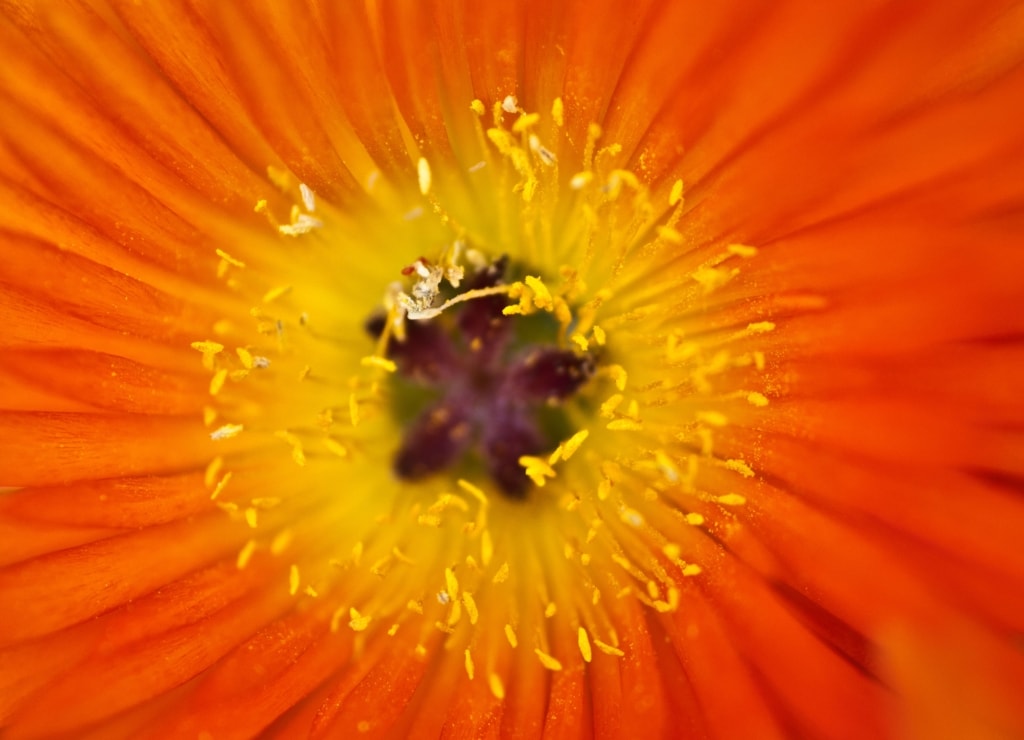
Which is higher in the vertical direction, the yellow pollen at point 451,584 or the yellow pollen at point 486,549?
the yellow pollen at point 486,549

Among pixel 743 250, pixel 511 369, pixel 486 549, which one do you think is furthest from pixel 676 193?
pixel 486 549

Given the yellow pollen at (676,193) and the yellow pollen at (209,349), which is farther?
the yellow pollen at (209,349)

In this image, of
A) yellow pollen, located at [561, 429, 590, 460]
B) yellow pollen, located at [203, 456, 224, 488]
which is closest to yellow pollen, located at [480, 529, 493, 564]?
yellow pollen, located at [561, 429, 590, 460]

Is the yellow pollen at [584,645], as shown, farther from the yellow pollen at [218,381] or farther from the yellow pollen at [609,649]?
the yellow pollen at [218,381]

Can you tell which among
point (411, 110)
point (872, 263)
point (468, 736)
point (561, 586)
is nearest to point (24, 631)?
point (468, 736)

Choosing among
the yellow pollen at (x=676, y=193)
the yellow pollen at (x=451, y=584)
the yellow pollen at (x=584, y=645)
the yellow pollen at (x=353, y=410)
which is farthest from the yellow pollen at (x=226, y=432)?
the yellow pollen at (x=676, y=193)

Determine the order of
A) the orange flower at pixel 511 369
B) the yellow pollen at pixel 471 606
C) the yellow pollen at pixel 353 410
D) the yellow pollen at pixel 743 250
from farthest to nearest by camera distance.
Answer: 1. the yellow pollen at pixel 353 410
2. the yellow pollen at pixel 471 606
3. the yellow pollen at pixel 743 250
4. the orange flower at pixel 511 369

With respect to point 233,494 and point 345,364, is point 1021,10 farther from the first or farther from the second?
point 233,494

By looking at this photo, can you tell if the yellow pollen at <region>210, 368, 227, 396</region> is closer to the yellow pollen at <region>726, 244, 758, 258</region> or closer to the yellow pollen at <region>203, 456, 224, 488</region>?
the yellow pollen at <region>203, 456, 224, 488</region>
